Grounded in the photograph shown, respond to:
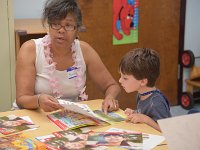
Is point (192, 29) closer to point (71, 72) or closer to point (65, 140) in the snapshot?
point (71, 72)

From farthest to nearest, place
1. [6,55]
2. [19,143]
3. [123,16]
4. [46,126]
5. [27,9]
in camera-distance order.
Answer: [123,16] → [27,9] → [6,55] → [46,126] → [19,143]

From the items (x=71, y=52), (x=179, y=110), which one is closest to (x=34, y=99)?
(x=71, y=52)

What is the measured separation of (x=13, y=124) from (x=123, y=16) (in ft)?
6.86

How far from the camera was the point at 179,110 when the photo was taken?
12.4ft

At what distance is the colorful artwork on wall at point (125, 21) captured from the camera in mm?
3379

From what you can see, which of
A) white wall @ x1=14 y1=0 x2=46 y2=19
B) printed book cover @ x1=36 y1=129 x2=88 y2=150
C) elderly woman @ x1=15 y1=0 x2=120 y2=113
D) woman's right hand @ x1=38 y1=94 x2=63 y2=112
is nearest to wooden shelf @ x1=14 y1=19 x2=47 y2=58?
white wall @ x1=14 y1=0 x2=46 y2=19

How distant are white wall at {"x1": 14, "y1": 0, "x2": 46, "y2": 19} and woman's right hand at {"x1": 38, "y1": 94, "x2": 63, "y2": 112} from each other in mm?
1436

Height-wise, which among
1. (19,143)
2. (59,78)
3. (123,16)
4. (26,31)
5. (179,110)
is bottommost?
(179,110)

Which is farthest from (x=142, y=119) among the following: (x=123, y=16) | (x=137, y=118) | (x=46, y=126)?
(x=123, y=16)

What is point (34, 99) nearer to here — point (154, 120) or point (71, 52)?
point (71, 52)

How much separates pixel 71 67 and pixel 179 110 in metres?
2.10

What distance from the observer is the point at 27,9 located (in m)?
3.01

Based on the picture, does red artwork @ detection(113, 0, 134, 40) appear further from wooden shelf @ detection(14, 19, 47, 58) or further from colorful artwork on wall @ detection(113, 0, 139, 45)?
wooden shelf @ detection(14, 19, 47, 58)

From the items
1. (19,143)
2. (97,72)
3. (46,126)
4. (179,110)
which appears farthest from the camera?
(179,110)
